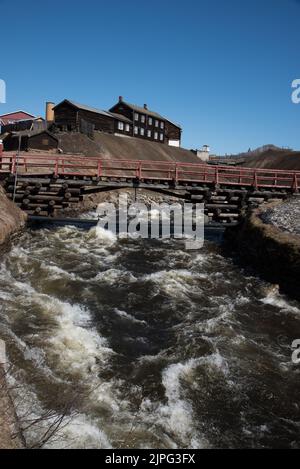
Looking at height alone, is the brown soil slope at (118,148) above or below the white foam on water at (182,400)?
above

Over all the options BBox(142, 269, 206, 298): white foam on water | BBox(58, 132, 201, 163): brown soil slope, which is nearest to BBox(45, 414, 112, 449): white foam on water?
BBox(142, 269, 206, 298): white foam on water

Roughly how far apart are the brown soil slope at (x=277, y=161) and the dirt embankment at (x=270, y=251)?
53370mm

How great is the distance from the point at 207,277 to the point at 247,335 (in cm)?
563

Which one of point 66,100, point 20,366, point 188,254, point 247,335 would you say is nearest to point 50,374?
point 20,366

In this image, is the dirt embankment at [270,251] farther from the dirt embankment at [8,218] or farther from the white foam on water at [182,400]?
the dirt embankment at [8,218]

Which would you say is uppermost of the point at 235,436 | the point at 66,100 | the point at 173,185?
the point at 66,100

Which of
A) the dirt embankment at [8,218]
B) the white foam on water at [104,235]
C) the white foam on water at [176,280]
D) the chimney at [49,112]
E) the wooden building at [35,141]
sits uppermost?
the chimney at [49,112]

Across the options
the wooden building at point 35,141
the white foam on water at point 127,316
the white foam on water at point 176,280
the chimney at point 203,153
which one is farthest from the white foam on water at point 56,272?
the chimney at point 203,153

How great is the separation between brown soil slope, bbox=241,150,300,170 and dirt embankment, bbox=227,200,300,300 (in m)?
53.4

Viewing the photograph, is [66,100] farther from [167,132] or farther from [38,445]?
[38,445]

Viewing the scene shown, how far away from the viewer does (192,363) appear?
30.6 ft

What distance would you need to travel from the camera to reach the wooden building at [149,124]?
74.1 m

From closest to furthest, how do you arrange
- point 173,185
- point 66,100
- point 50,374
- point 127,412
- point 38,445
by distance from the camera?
point 38,445, point 127,412, point 50,374, point 173,185, point 66,100

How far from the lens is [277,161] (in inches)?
3270
